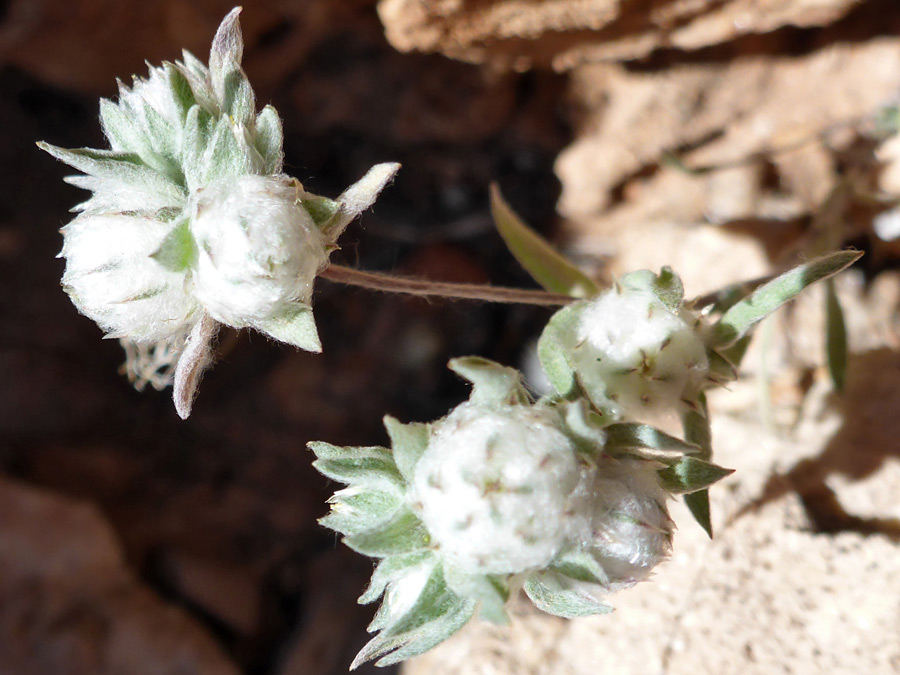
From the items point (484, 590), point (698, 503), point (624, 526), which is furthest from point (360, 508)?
point (698, 503)

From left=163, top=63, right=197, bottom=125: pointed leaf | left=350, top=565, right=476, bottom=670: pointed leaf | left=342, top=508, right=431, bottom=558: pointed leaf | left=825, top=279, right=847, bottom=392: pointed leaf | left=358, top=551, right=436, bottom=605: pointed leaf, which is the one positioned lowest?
left=825, top=279, right=847, bottom=392: pointed leaf

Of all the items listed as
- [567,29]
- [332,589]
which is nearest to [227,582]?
[332,589]

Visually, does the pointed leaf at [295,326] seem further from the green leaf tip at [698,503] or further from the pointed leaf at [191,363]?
the green leaf tip at [698,503]

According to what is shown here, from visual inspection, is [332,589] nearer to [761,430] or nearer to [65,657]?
[65,657]

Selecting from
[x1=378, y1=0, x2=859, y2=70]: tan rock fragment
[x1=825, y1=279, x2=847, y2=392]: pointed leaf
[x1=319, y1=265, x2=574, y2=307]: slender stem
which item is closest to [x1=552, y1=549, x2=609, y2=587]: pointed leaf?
[x1=319, y1=265, x2=574, y2=307]: slender stem

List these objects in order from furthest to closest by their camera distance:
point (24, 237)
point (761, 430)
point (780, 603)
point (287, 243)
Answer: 1. point (24, 237)
2. point (761, 430)
3. point (780, 603)
4. point (287, 243)

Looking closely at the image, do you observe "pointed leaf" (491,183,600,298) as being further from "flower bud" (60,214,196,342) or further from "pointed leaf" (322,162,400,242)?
"flower bud" (60,214,196,342)

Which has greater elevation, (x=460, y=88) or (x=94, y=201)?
(x=94, y=201)

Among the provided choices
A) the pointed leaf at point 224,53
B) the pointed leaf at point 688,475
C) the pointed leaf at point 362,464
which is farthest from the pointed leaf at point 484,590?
the pointed leaf at point 224,53
